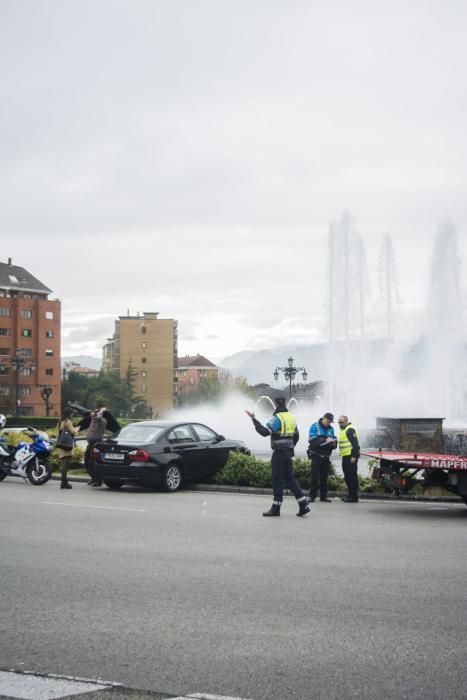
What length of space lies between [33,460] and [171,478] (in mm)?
3684

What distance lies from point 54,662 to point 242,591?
2.36 meters

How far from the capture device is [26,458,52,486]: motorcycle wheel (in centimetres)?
1875

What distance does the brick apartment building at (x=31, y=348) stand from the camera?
103 meters

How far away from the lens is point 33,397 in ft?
339

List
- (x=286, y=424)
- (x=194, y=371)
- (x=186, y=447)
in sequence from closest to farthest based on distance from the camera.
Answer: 1. (x=286, y=424)
2. (x=186, y=447)
3. (x=194, y=371)

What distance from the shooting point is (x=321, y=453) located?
15680mm

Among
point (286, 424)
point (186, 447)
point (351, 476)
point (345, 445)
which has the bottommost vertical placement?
point (351, 476)

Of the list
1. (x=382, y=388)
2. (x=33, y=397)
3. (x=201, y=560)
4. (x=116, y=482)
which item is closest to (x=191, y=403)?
(x=33, y=397)

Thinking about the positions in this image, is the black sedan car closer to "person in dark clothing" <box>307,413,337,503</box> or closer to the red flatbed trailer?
"person in dark clothing" <box>307,413,337,503</box>

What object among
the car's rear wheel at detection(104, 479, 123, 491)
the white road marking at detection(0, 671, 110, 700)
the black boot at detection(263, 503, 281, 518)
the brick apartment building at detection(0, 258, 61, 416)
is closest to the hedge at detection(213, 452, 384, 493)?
the car's rear wheel at detection(104, 479, 123, 491)

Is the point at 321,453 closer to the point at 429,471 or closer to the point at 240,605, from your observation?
the point at 429,471

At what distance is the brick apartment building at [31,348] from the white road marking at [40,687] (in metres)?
98.5

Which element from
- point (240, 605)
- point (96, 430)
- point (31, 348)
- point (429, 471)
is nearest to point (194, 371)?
point (31, 348)

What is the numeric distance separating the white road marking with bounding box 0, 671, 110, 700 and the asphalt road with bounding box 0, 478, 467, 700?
0.46 feet
